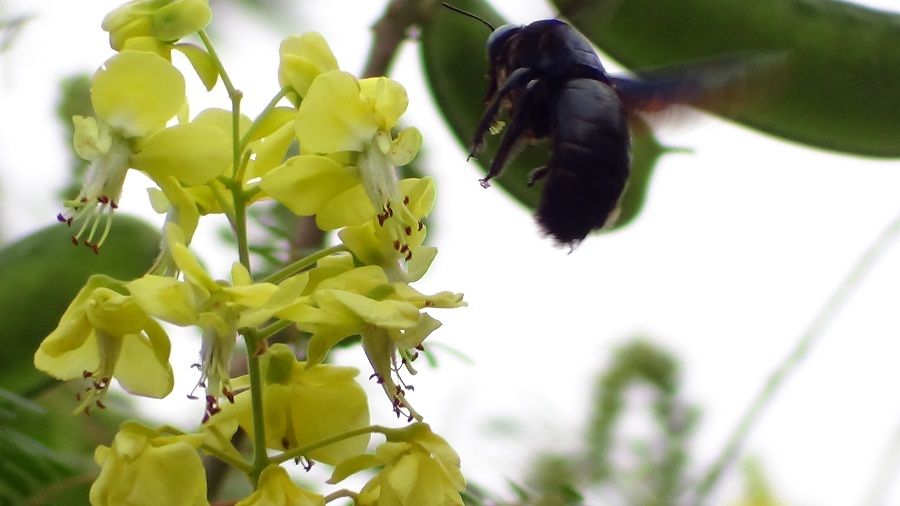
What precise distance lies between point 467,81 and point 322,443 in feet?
3.37

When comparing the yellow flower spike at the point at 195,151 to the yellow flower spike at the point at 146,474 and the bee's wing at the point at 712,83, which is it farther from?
the bee's wing at the point at 712,83

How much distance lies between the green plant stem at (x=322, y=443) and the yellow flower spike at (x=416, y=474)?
0.05 feet

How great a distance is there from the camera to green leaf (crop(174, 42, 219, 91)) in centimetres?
118

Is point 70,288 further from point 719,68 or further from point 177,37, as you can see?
point 719,68

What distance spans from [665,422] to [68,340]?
1.85 metres

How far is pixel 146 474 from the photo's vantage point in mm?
986

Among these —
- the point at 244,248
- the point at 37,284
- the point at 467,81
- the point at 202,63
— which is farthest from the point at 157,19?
the point at 467,81

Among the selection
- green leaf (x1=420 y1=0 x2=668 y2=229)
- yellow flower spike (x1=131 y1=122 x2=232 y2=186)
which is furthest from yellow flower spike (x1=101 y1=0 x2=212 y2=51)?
green leaf (x1=420 y1=0 x2=668 y2=229)

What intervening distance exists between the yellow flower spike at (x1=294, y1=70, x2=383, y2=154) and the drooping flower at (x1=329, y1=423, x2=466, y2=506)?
27 cm

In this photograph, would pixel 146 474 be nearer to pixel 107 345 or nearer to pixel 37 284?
pixel 107 345

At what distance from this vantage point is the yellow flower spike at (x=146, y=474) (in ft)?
3.22

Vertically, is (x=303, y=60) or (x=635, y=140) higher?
(x=303, y=60)

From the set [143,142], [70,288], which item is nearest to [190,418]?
[70,288]

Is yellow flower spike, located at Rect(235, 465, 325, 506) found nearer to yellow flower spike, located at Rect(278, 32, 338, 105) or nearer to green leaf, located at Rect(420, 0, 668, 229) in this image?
yellow flower spike, located at Rect(278, 32, 338, 105)
